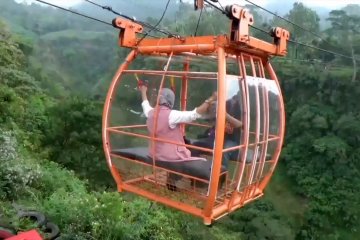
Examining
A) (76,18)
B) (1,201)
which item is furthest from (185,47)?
(76,18)

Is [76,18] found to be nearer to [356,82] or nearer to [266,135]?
[356,82]

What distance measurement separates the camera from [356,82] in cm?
2278

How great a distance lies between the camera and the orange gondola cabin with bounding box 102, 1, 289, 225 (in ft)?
10.4

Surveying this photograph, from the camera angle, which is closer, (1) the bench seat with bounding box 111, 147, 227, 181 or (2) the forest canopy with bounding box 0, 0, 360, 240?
(1) the bench seat with bounding box 111, 147, 227, 181

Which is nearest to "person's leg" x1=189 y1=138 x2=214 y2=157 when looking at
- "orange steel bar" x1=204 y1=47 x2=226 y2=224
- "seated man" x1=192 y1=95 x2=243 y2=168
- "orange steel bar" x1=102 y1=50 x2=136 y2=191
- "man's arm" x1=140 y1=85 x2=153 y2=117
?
"seated man" x1=192 y1=95 x2=243 y2=168

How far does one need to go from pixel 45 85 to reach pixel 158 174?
24990mm

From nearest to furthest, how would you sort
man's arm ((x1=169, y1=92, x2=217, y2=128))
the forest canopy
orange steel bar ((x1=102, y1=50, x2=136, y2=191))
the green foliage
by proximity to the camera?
man's arm ((x1=169, y1=92, x2=217, y2=128))
orange steel bar ((x1=102, y1=50, x2=136, y2=191))
the forest canopy
the green foliage

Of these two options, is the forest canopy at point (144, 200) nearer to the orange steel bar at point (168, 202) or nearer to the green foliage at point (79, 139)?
the green foliage at point (79, 139)

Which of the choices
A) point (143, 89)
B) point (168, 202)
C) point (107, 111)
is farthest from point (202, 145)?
point (107, 111)

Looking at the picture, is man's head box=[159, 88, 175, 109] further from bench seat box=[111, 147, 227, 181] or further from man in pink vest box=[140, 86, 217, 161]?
bench seat box=[111, 147, 227, 181]

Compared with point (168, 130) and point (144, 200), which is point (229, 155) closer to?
point (168, 130)

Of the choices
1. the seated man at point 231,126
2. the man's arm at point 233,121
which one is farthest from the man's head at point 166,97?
the man's arm at point 233,121

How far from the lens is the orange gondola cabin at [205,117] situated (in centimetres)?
318

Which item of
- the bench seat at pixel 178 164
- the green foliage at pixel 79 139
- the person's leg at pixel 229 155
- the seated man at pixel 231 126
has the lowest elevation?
the green foliage at pixel 79 139
